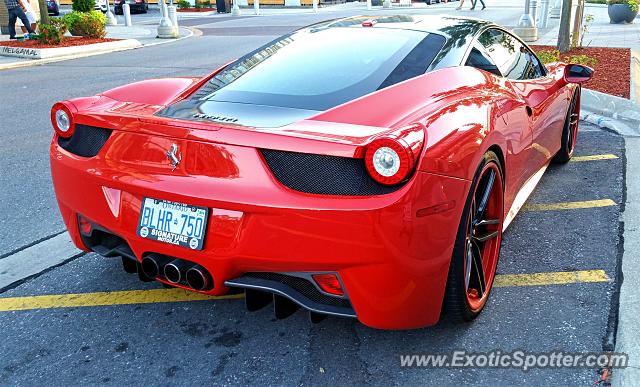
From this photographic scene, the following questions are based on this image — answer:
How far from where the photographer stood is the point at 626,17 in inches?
792

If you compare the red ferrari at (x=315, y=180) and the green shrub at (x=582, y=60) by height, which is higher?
the red ferrari at (x=315, y=180)

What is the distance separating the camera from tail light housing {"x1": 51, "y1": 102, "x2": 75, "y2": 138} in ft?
9.87

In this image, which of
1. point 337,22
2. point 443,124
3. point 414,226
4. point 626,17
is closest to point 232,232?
point 414,226

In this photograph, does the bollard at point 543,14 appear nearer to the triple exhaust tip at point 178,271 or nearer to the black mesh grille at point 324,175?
the black mesh grille at point 324,175

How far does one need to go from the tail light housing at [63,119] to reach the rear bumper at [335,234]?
566mm

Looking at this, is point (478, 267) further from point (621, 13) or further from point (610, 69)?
point (621, 13)

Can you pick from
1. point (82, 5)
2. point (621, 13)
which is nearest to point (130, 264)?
point (82, 5)

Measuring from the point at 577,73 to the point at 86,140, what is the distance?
351 cm

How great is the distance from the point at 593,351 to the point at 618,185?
2678 millimetres

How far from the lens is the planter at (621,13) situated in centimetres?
1991

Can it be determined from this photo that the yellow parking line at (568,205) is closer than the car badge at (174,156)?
No


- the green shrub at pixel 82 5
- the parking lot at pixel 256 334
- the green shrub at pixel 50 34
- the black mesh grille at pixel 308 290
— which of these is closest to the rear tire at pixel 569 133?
the parking lot at pixel 256 334

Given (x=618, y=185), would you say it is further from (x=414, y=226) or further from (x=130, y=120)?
(x=130, y=120)

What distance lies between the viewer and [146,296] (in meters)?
3.31
